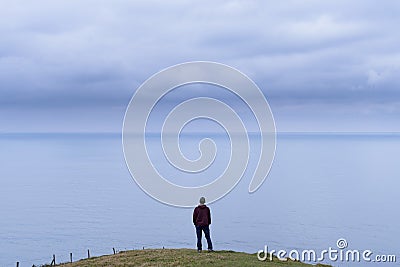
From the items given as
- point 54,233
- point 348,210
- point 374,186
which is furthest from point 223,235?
point 374,186

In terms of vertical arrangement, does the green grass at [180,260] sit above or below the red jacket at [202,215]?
below

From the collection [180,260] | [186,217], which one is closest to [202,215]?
[180,260]

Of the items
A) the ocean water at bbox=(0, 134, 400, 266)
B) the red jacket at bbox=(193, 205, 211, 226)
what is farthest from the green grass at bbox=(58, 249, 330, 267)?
the ocean water at bbox=(0, 134, 400, 266)

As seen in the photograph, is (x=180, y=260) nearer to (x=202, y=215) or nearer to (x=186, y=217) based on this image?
(x=202, y=215)

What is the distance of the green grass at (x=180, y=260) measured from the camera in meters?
28.7

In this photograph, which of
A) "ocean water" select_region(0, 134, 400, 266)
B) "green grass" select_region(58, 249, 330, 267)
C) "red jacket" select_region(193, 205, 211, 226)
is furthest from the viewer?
"ocean water" select_region(0, 134, 400, 266)

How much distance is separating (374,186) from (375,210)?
129ft

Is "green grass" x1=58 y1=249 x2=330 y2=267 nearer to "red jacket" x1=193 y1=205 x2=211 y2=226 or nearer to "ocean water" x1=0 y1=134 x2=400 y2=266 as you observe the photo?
Answer: "red jacket" x1=193 y1=205 x2=211 y2=226

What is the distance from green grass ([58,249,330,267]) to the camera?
28703mm

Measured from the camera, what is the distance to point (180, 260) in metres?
29.5

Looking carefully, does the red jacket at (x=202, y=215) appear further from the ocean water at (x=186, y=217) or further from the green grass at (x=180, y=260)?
the ocean water at (x=186, y=217)

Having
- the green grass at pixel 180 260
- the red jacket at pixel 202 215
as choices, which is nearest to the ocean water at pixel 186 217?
the green grass at pixel 180 260

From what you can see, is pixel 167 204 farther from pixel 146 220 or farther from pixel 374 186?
pixel 374 186

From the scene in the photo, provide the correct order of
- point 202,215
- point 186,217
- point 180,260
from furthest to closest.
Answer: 1. point 186,217
2. point 202,215
3. point 180,260
